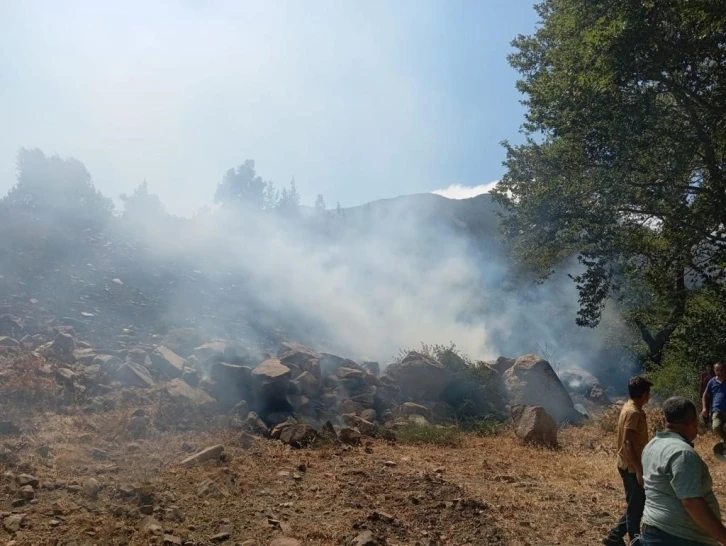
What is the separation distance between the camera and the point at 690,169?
6699 millimetres

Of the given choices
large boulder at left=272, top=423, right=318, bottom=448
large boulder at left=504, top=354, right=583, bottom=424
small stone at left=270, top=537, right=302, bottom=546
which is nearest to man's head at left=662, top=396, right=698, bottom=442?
small stone at left=270, top=537, right=302, bottom=546

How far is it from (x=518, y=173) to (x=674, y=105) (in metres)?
4.80

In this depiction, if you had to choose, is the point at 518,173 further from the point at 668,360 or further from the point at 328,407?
the point at 328,407

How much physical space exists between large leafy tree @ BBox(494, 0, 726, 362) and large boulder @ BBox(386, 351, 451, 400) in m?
3.91

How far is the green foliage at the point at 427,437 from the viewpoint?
27.0ft

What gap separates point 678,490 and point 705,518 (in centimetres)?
14

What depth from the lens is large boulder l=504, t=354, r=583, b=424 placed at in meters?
11.8

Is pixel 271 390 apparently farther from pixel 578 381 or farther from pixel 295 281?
pixel 578 381

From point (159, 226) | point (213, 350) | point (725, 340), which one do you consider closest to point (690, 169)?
point (725, 340)

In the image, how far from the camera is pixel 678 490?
2.27 m

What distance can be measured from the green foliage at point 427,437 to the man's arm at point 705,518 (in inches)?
243

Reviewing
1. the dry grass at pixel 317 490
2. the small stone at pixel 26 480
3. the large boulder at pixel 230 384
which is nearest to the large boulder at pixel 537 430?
the dry grass at pixel 317 490

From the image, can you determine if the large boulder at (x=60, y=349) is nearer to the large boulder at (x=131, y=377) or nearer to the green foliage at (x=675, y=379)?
the large boulder at (x=131, y=377)

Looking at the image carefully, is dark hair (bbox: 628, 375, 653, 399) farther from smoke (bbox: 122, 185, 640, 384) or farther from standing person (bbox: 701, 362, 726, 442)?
→ smoke (bbox: 122, 185, 640, 384)
